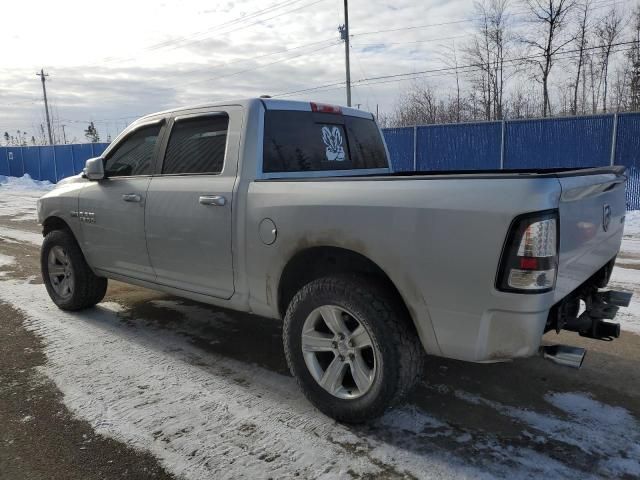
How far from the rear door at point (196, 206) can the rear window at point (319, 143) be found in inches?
10.5

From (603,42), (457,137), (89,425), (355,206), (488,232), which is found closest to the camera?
(488,232)

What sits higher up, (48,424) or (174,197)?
(174,197)

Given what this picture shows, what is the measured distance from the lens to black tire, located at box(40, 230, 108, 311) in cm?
499

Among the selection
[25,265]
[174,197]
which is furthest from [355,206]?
[25,265]

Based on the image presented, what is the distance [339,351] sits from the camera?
9.59 feet

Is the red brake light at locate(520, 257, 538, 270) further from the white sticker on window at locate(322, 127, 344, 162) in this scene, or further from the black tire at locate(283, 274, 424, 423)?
the white sticker on window at locate(322, 127, 344, 162)

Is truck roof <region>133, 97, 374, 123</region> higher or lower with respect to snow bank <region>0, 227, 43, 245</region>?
higher

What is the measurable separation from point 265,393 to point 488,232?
187 cm

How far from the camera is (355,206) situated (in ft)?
9.00

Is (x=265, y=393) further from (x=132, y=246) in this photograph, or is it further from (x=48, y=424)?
(x=132, y=246)

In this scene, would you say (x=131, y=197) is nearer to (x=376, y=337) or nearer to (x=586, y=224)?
(x=376, y=337)

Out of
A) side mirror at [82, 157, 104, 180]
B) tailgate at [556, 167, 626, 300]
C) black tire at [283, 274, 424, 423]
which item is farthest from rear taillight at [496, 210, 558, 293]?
side mirror at [82, 157, 104, 180]

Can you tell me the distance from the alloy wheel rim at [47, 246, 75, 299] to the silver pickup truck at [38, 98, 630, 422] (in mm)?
634

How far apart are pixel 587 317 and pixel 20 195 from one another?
25129 millimetres
